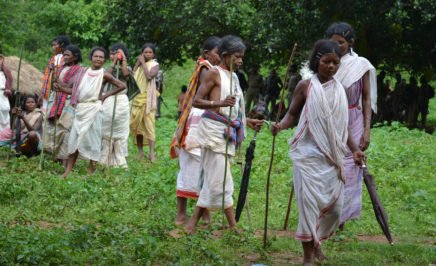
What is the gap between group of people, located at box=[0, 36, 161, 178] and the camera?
12.2 m

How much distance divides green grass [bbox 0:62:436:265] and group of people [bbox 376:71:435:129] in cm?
1105

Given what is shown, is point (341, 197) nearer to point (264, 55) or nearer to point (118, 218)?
point (118, 218)

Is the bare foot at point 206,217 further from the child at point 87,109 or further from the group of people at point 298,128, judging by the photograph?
the child at point 87,109

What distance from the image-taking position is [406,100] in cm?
2648

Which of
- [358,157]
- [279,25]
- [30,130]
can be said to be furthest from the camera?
[279,25]

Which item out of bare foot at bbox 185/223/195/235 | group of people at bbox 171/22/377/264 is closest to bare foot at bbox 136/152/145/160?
group of people at bbox 171/22/377/264

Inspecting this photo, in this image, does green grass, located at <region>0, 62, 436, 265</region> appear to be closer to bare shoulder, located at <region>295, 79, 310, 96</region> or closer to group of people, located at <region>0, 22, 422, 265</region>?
group of people, located at <region>0, 22, 422, 265</region>

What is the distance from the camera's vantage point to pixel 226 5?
968 inches

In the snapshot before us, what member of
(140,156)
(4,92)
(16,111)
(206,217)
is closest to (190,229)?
(206,217)

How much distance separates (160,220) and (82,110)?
431 cm

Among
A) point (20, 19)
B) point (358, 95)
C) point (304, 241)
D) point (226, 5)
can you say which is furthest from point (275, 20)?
point (304, 241)

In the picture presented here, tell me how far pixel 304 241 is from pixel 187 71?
33.6 meters

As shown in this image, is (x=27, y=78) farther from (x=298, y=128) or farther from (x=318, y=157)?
(x=318, y=157)

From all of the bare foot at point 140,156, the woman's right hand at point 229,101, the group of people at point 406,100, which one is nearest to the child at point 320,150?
the woman's right hand at point 229,101
